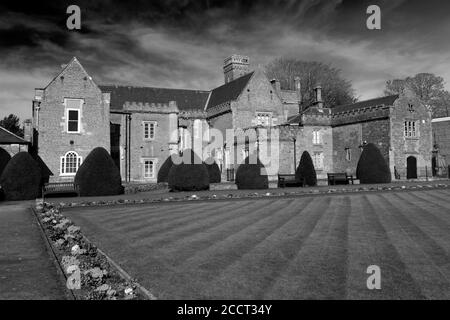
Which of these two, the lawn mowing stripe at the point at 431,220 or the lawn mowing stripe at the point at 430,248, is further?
the lawn mowing stripe at the point at 431,220

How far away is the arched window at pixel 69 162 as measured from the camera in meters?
33.4

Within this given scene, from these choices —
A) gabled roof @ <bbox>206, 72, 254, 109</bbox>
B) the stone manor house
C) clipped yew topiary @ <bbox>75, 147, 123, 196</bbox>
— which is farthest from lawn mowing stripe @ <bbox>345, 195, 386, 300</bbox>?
gabled roof @ <bbox>206, 72, 254, 109</bbox>

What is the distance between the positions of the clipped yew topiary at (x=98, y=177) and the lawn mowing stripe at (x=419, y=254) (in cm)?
1724

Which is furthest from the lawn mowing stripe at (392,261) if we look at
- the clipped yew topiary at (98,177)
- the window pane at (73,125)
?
the window pane at (73,125)

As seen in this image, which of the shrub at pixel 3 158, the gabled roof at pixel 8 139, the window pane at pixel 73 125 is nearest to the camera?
the shrub at pixel 3 158

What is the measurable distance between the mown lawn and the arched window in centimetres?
2148

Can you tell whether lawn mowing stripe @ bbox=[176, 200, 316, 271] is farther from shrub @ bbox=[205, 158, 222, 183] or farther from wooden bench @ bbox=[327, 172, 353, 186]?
shrub @ bbox=[205, 158, 222, 183]

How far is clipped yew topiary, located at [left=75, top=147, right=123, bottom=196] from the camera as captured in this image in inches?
952

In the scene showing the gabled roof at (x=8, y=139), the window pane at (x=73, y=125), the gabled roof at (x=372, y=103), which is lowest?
the gabled roof at (x=8, y=139)

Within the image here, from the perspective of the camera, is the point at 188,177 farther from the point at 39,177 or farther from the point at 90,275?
the point at 90,275

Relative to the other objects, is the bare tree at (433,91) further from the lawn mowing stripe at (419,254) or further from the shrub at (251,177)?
the lawn mowing stripe at (419,254)

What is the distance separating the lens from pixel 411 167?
3919 cm

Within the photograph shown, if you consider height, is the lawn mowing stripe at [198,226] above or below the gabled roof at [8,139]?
below
